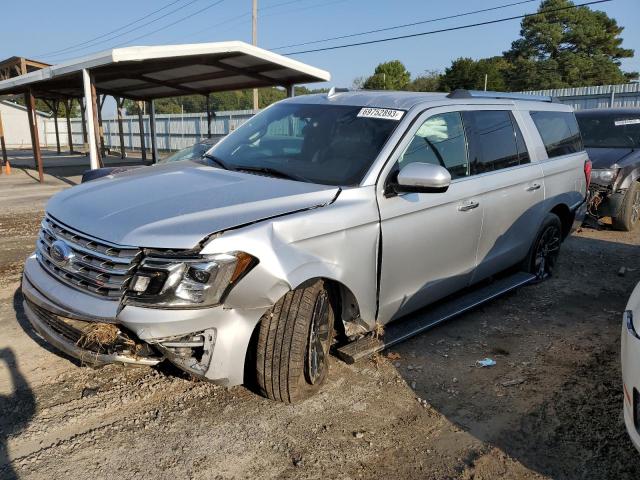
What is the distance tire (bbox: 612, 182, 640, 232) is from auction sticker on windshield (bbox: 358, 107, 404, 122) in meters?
5.79

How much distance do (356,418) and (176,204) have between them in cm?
162

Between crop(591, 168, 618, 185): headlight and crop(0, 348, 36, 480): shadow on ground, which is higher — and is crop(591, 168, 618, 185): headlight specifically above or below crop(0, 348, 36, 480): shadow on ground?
above

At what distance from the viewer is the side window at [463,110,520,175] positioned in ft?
13.8

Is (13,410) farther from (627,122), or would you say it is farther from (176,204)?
(627,122)

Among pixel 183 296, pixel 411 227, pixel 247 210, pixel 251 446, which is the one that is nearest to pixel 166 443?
pixel 251 446

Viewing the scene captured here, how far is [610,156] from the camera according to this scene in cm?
829

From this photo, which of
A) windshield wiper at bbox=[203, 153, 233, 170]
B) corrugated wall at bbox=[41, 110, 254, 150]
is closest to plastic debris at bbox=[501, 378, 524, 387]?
windshield wiper at bbox=[203, 153, 233, 170]

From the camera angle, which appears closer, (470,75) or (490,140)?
(490,140)

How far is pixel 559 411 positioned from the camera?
10.6ft

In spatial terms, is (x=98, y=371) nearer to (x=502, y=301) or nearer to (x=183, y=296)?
(x=183, y=296)

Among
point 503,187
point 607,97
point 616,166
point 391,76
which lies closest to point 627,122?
point 616,166

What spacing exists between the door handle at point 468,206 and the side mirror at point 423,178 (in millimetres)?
693

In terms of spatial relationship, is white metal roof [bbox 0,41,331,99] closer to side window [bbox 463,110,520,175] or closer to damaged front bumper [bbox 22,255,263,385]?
side window [bbox 463,110,520,175]

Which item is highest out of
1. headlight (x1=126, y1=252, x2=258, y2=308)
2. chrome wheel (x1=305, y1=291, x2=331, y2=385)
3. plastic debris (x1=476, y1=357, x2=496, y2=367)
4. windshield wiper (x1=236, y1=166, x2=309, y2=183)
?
windshield wiper (x1=236, y1=166, x2=309, y2=183)
